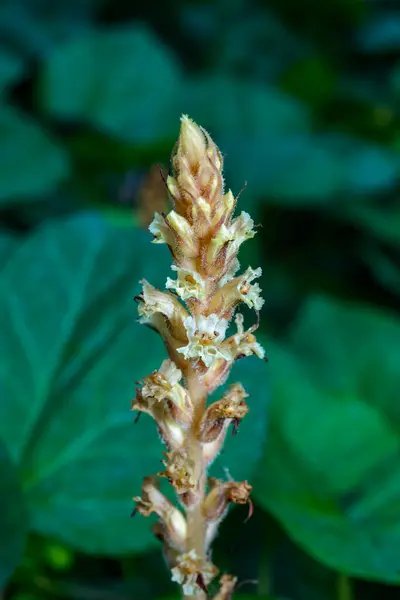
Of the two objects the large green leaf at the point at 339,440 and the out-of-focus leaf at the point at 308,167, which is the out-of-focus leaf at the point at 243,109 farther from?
the large green leaf at the point at 339,440

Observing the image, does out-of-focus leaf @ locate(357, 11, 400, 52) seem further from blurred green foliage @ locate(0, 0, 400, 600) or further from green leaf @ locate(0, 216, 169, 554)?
green leaf @ locate(0, 216, 169, 554)

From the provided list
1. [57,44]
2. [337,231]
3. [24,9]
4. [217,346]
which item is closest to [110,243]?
[217,346]

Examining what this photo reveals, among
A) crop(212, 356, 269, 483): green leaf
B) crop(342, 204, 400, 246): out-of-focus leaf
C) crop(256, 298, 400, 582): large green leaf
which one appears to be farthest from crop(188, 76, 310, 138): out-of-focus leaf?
crop(212, 356, 269, 483): green leaf

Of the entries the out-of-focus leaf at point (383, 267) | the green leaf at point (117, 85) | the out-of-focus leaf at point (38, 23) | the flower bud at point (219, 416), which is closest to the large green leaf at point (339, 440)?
the out-of-focus leaf at point (383, 267)

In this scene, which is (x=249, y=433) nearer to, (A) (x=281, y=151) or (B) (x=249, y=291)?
(B) (x=249, y=291)

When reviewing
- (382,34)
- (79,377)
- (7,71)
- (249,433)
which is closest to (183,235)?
(249,433)

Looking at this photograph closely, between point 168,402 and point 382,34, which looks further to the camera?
point 382,34

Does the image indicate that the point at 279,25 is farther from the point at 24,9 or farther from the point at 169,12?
the point at 24,9
